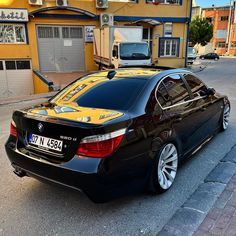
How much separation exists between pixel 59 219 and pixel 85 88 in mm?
1732

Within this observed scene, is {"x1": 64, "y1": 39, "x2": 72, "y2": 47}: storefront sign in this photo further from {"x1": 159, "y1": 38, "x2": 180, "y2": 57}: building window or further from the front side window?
{"x1": 159, "y1": 38, "x2": 180, "y2": 57}: building window

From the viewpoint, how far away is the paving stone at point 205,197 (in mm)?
2919

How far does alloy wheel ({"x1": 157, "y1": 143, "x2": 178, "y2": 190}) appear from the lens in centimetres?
318

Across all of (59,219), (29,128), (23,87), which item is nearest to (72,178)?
(59,219)

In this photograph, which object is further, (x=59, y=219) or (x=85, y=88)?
(x=85, y=88)

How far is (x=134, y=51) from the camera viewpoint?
14.0m

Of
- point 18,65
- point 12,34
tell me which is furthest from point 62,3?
point 18,65

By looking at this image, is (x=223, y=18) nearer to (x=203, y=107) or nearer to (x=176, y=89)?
(x=203, y=107)

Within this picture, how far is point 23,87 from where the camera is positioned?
57.7 ft

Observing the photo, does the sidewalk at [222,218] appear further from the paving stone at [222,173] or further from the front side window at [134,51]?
the front side window at [134,51]

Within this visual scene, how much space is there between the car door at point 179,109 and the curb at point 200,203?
0.53m

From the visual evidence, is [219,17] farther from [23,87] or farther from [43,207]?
[43,207]

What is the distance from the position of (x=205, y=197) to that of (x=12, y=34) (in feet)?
56.1

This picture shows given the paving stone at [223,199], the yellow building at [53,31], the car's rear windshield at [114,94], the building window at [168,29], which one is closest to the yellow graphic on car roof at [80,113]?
the car's rear windshield at [114,94]
